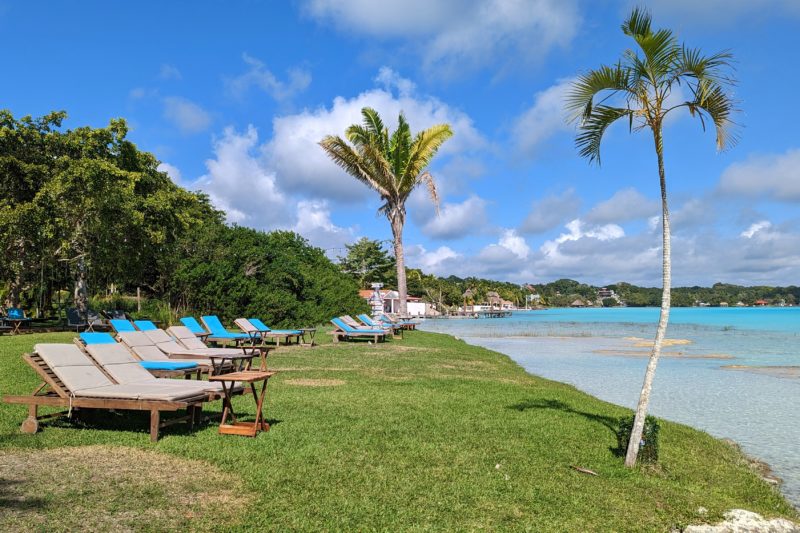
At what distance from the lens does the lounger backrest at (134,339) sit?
8823 mm

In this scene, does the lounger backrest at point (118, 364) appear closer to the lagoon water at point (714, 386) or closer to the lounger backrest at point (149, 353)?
the lounger backrest at point (149, 353)

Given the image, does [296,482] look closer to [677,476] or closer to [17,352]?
[677,476]

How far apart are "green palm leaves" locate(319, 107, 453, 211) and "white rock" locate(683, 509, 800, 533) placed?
19.5m

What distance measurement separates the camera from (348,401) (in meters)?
7.90

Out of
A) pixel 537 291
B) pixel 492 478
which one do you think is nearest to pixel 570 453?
pixel 492 478

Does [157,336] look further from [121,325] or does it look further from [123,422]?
[123,422]

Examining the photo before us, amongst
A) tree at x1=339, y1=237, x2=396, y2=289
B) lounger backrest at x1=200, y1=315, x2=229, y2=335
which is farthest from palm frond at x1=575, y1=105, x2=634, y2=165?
tree at x1=339, y1=237, x2=396, y2=289

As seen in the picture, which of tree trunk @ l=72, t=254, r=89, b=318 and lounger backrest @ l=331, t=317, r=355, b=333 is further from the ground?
tree trunk @ l=72, t=254, r=89, b=318

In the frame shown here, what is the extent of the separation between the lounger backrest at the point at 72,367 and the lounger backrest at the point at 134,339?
235 centimetres

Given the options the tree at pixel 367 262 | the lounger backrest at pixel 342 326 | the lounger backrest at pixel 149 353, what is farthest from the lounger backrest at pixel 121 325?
the tree at pixel 367 262

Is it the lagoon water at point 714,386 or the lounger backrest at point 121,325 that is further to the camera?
the lounger backrest at point 121,325

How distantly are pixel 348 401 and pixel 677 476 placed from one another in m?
4.22

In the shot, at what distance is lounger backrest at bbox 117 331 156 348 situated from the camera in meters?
8.82

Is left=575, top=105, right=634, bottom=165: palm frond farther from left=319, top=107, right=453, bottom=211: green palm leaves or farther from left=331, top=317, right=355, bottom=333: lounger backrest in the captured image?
left=319, top=107, right=453, bottom=211: green palm leaves
